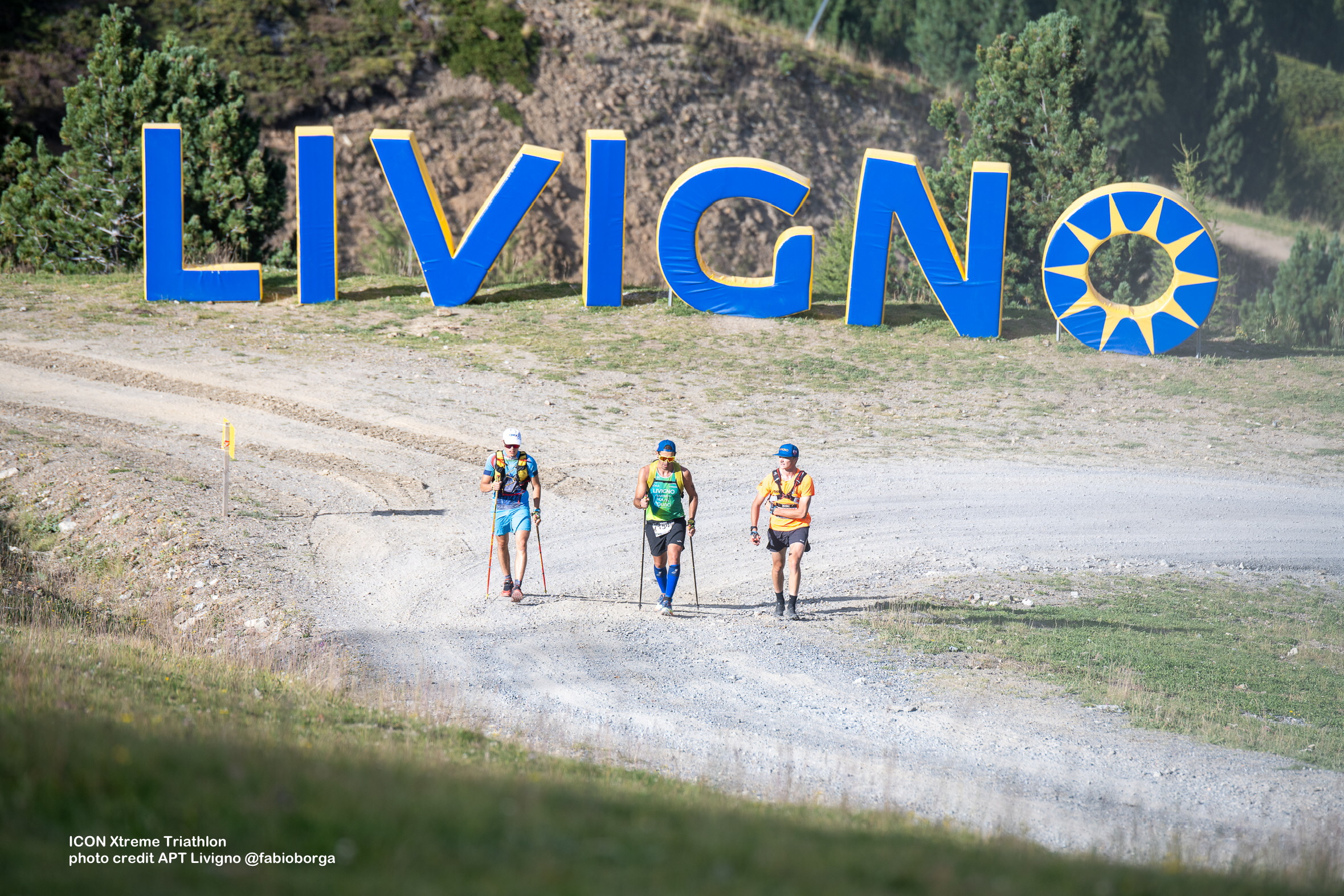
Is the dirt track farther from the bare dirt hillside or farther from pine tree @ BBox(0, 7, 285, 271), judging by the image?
the bare dirt hillside

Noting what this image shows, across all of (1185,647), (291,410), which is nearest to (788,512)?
(1185,647)

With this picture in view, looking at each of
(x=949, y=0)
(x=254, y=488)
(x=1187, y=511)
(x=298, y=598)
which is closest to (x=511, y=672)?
(x=298, y=598)

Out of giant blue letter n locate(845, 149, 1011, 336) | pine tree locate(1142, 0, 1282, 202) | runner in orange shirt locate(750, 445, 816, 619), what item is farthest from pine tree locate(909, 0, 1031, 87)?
runner in orange shirt locate(750, 445, 816, 619)

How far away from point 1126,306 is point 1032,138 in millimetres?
6321

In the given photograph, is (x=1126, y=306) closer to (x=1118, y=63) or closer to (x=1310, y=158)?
(x=1118, y=63)

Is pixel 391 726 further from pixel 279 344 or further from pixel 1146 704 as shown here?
pixel 279 344

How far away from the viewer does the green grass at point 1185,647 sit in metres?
10.3

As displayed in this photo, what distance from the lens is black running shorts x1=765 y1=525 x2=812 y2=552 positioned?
1238cm

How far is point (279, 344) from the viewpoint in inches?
906

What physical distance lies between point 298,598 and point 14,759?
25.3ft

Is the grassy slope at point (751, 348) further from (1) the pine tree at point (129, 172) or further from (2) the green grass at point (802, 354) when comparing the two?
(1) the pine tree at point (129, 172)

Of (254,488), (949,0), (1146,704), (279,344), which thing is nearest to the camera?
(1146,704)

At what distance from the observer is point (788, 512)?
12.4m

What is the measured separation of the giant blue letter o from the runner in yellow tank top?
15.0m
